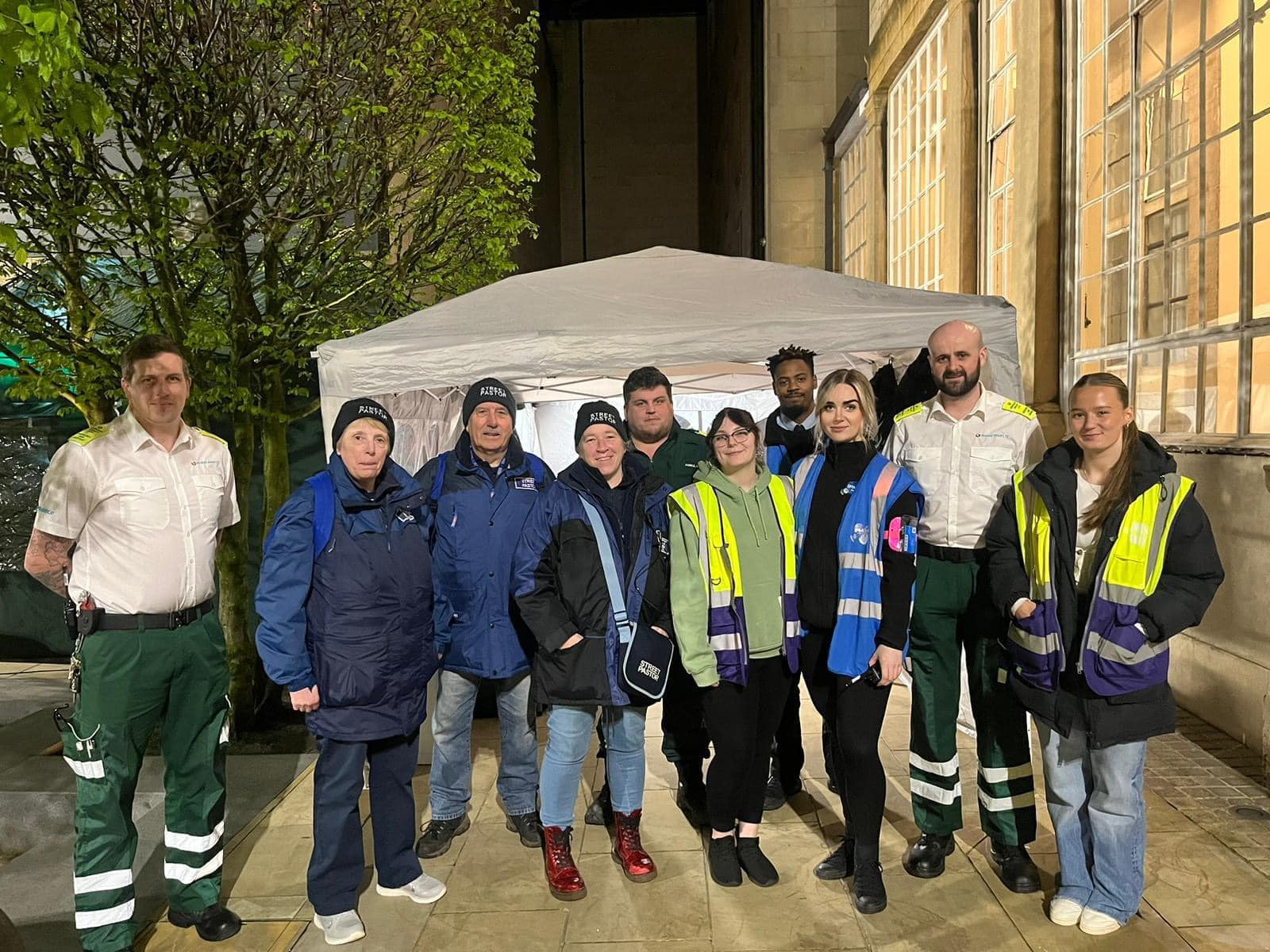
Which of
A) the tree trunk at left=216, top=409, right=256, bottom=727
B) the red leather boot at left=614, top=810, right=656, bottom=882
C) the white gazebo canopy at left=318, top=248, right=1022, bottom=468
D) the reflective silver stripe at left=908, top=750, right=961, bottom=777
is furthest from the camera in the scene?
the tree trunk at left=216, top=409, right=256, bottom=727

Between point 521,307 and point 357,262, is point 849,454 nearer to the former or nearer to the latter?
point 521,307

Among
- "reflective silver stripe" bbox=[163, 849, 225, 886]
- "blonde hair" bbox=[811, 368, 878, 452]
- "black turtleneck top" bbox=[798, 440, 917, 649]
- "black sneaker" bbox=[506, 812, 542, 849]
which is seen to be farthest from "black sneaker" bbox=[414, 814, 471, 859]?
"blonde hair" bbox=[811, 368, 878, 452]

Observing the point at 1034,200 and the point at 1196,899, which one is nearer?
the point at 1196,899

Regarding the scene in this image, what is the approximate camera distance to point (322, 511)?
3.30 m

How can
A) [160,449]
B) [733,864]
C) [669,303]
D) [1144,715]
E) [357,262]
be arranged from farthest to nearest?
[357,262]
[669,303]
[733,864]
[160,449]
[1144,715]

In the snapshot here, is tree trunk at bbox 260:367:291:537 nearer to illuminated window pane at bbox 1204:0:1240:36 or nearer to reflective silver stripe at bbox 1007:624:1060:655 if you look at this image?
reflective silver stripe at bbox 1007:624:1060:655

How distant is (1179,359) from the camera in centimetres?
588

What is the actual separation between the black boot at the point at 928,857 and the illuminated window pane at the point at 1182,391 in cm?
338

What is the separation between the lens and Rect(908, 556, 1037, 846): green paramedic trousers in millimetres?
3588

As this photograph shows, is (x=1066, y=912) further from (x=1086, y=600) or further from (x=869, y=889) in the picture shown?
(x=1086, y=600)

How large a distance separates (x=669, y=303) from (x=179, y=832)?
331 cm

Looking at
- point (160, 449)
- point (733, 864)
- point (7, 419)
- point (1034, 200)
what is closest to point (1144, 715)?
point (733, 864)

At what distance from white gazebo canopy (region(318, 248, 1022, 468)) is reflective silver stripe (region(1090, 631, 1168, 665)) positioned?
6.05ft

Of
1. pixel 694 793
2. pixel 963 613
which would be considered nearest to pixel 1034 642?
pixel 963 613
